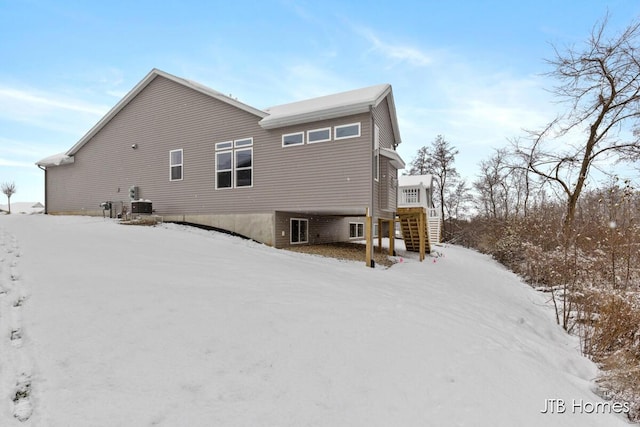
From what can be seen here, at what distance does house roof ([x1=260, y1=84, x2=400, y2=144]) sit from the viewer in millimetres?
9711

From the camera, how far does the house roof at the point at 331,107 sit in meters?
9.71

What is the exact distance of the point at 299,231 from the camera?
1341 cm

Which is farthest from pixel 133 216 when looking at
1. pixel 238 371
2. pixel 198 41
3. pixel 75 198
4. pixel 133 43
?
pixel 238 371

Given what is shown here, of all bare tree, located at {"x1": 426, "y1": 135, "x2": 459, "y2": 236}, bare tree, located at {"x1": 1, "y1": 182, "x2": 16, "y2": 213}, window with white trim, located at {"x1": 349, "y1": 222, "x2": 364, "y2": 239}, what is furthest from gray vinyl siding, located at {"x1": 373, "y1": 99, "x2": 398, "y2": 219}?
bare tree, located at {"x1": 1, "y1": 182, "x2": 16, "y2": 213}

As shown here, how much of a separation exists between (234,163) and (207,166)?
1.38 meters

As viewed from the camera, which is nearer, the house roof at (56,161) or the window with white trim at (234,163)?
the window with white trim at (234,163)

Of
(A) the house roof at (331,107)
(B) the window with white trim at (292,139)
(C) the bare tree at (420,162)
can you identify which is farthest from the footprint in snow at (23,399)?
(C) the bare tree at (420,162)

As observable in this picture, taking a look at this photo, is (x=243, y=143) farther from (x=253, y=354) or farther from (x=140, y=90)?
(x=253, y=354)

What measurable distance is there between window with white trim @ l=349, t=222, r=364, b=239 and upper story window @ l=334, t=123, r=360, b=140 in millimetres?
9772

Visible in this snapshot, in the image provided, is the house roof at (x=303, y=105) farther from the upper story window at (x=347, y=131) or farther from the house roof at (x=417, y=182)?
the house roof at (x=417, y=182)

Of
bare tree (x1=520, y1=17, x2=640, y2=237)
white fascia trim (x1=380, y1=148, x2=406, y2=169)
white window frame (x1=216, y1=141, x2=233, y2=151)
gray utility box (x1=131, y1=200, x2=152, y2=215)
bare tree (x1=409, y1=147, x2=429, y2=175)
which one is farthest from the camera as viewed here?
bare tree (x1=409, y1=147, x2=429, y2=175)

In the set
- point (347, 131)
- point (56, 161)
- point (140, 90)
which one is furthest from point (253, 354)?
point (56, 161)

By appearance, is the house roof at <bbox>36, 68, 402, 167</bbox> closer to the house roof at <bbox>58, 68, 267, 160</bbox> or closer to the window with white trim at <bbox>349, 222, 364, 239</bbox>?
the house roof at <bbox>58, 68, 267, 160</bbox>

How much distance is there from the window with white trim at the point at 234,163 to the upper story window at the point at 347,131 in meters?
3.62
